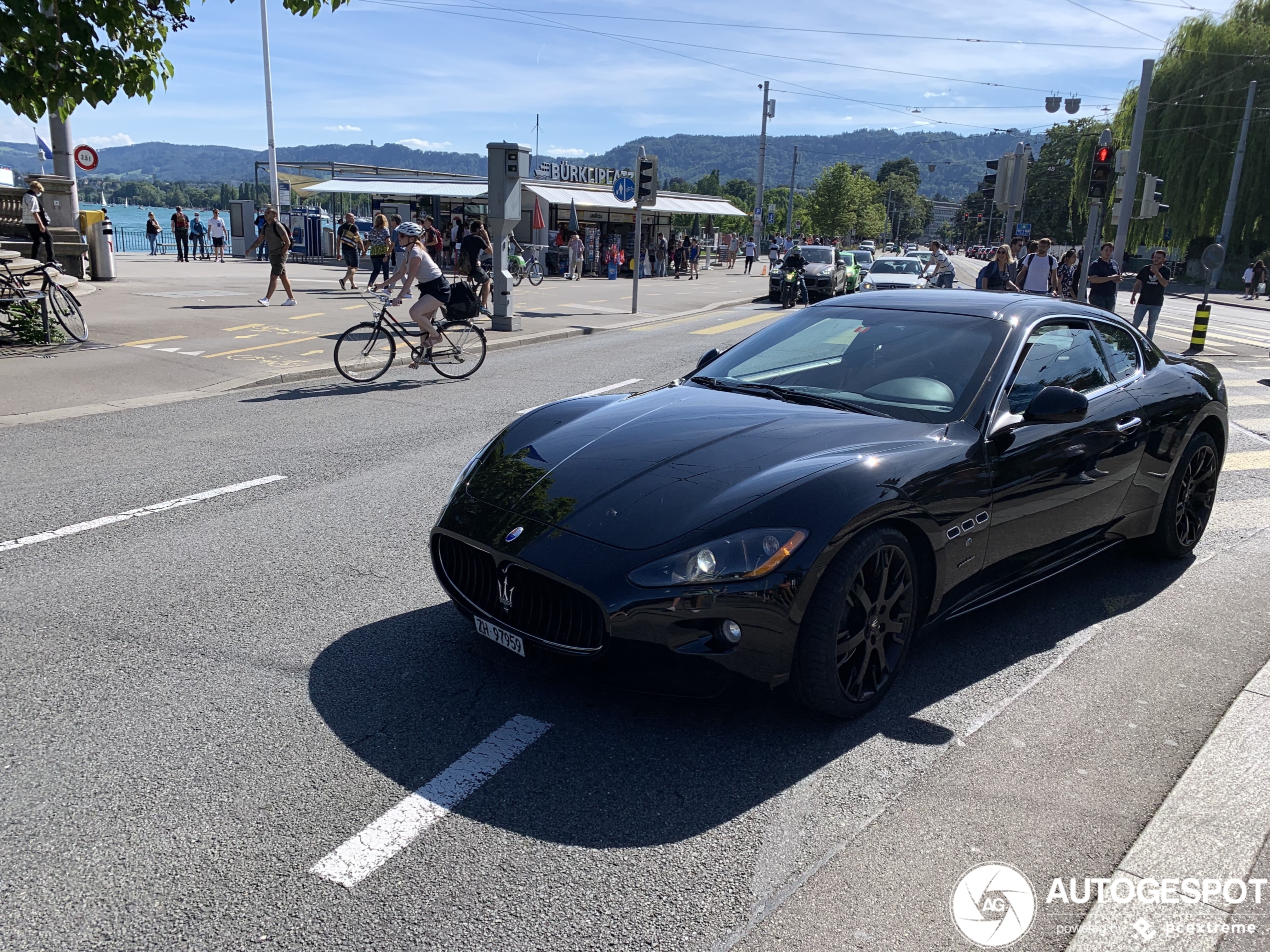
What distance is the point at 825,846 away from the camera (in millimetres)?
2840

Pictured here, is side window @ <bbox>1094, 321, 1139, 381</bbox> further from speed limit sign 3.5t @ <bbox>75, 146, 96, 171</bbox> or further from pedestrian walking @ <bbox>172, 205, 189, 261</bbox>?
pedestrian walking @ <bbox>172, 205, 189, 261</bbox>

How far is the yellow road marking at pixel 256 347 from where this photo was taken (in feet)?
42.9

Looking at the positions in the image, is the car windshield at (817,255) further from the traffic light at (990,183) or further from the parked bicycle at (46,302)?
the parked bicycle at (46,302)

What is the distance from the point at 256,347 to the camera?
13828 mm

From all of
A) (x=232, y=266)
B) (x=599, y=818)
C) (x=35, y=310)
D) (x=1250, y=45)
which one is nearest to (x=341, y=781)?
(x=599, y=818)

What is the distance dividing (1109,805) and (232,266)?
105ft

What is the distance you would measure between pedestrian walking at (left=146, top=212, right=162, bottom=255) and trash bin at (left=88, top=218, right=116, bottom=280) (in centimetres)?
1448

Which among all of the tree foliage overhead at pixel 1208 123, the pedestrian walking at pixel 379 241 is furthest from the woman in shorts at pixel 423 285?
the tree foliage overhead at pixel 1208 123

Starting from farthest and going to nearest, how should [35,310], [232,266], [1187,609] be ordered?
[232,266]
[35,310]
[1187,609]

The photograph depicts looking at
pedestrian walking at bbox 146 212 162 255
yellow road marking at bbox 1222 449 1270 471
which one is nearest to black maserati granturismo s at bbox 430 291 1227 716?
yellow road marking at bbox 1222 449 1270 471

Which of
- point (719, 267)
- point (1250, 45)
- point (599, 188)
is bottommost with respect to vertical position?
point (719, 267)

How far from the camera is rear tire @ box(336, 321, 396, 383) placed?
37.4 ft

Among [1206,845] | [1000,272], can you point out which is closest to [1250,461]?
[1206,845]

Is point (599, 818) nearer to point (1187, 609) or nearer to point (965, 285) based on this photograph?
point (1187, 609)
